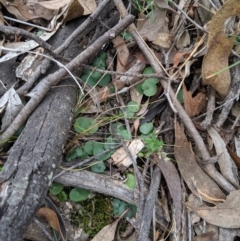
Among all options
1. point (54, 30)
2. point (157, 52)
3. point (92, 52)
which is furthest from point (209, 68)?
point (54, 30)

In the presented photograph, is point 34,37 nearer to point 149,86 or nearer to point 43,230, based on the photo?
point 149,86

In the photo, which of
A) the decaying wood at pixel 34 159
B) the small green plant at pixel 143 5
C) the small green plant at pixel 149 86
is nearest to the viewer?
the decaying wood at pixel 34 159

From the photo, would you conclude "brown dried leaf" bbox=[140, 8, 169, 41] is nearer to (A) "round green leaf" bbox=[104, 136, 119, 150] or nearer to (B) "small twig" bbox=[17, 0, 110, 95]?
(B) "small twig" bbox=[17, 0, 110, 95]

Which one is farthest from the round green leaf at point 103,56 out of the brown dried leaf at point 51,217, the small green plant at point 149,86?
the brown dried leaf at point 51,217

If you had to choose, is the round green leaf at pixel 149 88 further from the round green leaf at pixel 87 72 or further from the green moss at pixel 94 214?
the green moss at pixel 94 214

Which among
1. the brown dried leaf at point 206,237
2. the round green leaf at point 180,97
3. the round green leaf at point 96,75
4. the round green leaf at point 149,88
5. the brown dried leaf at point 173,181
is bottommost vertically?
the brown dried leaf at point 206,237

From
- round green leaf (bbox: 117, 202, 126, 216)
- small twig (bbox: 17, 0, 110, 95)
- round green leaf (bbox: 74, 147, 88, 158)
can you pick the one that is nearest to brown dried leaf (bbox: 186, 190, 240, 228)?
round green leaf (bbox: 117, 202, 126, 216)
